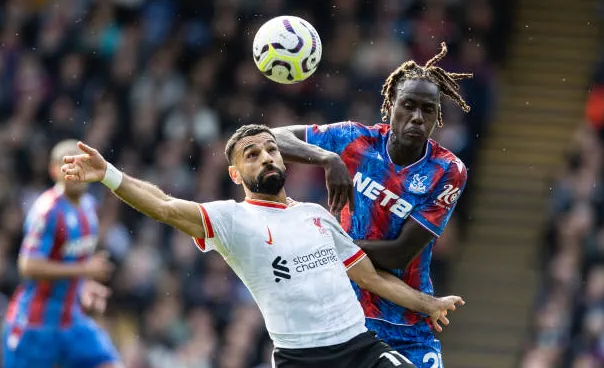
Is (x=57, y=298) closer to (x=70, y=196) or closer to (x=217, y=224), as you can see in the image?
(x=70, y=196)

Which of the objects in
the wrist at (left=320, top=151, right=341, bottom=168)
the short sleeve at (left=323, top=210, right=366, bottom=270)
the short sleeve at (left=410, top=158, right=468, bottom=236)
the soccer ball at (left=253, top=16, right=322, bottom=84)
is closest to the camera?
the wrist at (left=320, top=151, right=341, bottom=168)

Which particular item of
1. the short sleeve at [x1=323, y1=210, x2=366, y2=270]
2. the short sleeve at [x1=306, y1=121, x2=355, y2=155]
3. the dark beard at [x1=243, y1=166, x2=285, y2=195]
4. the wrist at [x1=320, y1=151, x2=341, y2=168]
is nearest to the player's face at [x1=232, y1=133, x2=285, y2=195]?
the dark beard at [x1=243, y1=166, x2=285, y2=195]

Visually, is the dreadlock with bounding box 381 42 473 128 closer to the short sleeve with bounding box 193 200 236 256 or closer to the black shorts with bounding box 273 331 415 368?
the short sleeve with bounding box 193 200 236 256

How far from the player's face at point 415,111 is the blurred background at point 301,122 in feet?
21.4

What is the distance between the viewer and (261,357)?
14.6 m

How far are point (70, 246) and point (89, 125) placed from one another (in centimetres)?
587

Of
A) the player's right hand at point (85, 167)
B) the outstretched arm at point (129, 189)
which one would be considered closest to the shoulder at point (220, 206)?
the outstretched arm at point (129, 189)

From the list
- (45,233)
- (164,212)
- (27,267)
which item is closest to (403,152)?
(164,212)

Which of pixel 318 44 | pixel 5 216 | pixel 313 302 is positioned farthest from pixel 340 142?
pixel 5 216

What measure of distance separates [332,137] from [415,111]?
647 millimetres

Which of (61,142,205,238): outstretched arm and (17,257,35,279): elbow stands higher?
(61,142,205,238): outstretched arm

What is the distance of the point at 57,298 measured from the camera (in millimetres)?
11375

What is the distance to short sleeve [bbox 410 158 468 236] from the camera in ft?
27.0

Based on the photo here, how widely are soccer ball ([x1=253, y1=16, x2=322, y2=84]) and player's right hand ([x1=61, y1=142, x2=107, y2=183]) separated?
5.26 feet
